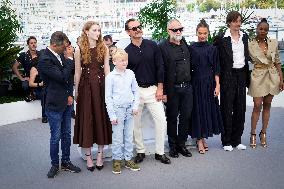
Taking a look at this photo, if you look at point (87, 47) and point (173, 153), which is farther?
point (173, 153)

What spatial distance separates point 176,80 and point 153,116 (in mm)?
473

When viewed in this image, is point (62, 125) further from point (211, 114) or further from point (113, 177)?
point (211, 114)

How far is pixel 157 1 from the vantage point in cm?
991

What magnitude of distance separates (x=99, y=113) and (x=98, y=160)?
1.80 ft

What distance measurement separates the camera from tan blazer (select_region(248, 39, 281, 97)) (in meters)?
4.41

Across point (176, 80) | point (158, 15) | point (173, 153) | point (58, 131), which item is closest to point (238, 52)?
point (176, 80)

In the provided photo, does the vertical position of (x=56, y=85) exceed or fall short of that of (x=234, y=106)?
it exceeds it

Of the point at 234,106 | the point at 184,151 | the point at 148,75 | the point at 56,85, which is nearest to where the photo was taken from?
the point at 56,85

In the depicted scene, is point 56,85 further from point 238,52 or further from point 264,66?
point 264,66

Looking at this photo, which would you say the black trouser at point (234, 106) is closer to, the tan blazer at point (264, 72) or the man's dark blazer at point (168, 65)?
the tan blazer at point (264, 72)

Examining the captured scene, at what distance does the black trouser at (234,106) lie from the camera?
4379 millimetres

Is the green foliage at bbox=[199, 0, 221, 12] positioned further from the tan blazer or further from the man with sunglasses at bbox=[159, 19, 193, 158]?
→ the man with sunglasses at bbox=[159, 19, 193, 158]

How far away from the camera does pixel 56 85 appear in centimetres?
371

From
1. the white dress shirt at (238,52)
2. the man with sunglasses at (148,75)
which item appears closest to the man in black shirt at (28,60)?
the man with sunglasses at (148,75)
